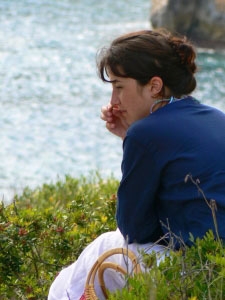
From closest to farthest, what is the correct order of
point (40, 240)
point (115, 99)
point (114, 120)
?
point (115, 99) < point (114, 120) < point (40, 240)

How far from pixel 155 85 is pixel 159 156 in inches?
14.1

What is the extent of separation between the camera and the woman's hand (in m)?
3.68

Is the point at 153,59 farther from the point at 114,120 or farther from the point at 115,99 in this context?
the point at 114,120

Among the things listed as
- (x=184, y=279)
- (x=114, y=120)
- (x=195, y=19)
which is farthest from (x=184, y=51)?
(x=195, y=19)

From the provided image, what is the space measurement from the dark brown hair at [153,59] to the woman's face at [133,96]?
2cm

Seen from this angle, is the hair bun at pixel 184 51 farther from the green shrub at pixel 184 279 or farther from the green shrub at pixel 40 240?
the green shrub at pixel 40 240

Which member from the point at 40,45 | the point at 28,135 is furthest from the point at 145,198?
the point at 40,45

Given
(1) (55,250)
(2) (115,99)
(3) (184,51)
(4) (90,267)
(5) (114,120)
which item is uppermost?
(3) (184,51)

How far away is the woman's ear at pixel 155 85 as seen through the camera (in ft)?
11.2

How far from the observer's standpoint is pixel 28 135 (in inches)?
621

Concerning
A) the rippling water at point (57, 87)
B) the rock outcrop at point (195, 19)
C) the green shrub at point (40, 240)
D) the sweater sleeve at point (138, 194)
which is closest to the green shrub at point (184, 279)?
the sweater sleeve at point (138, 194)

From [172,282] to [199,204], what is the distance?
660 mm

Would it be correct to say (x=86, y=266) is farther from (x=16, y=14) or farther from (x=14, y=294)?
(x=16, y=14)

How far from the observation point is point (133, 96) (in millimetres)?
3469
